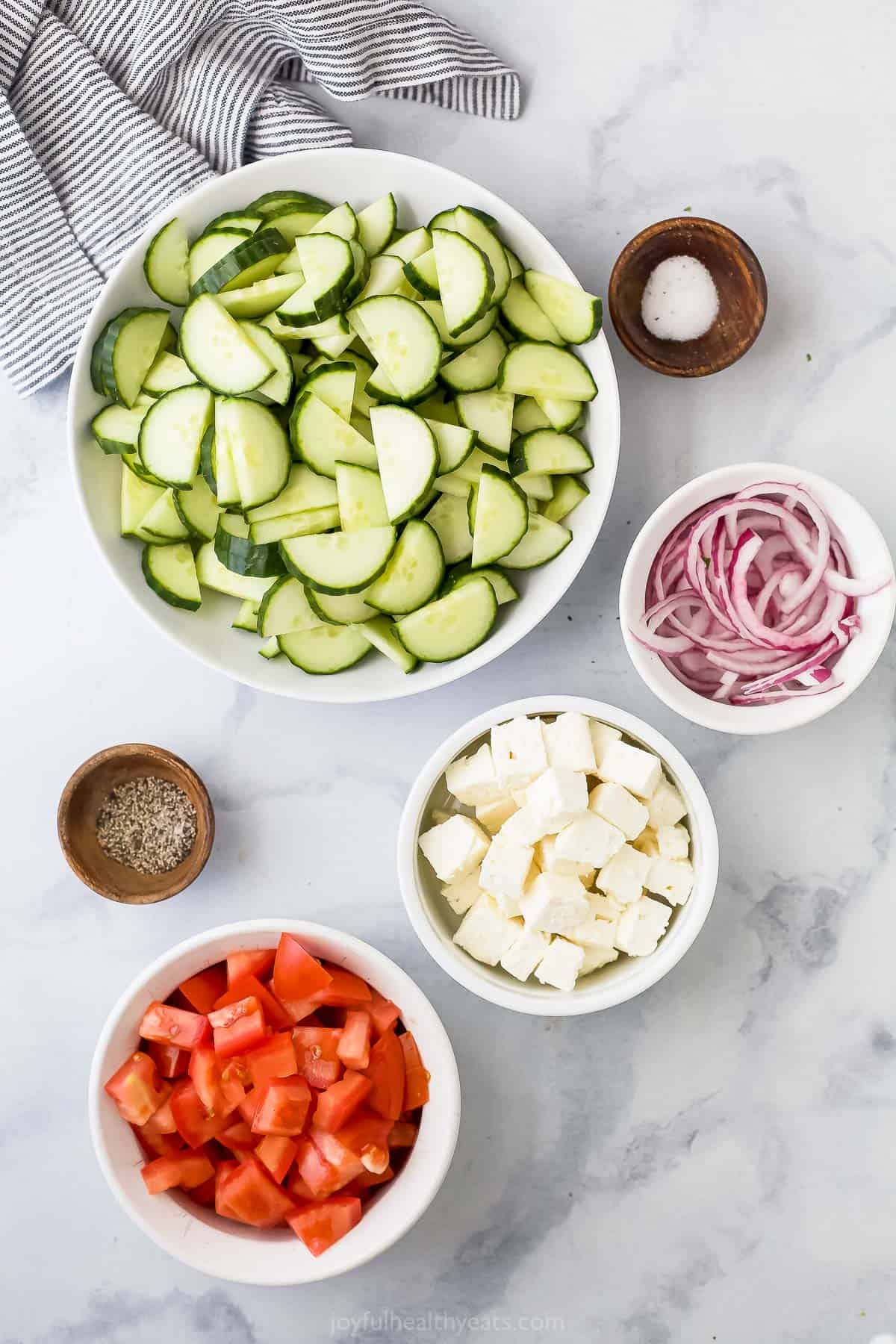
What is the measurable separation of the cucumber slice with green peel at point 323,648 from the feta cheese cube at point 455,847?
33 centimetres

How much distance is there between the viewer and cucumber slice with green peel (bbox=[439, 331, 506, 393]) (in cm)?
177

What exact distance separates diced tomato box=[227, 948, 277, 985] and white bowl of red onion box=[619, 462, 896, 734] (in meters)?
0.81

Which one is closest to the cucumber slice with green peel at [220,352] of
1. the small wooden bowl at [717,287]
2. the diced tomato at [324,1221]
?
the small wooden bowl at [717,287]

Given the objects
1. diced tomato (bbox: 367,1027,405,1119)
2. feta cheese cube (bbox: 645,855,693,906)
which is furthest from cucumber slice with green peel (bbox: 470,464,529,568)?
diced tomato (bbox: 367,1027,405,1119)

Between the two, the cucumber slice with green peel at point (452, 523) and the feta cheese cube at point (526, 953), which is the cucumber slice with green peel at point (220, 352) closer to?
the cucumber slice with green peel at point (452, 523)

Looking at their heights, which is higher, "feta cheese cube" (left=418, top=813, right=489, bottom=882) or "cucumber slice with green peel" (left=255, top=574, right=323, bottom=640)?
"cucumber slice with green peel" (left=255, top=574, right=323, bottom=640)

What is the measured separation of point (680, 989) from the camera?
2.04 metres

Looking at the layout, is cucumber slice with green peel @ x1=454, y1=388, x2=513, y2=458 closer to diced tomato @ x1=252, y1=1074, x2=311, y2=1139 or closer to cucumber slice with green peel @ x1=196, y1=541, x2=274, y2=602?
cucumber slice with green peel @ x1=196, y1=541, x2=274, y2=602

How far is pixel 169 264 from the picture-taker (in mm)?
1789

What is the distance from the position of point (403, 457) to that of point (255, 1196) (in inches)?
48.8

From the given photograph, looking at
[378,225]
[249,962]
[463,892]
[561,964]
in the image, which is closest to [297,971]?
[249,962]

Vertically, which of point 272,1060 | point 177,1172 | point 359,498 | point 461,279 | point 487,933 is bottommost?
point 177,1172

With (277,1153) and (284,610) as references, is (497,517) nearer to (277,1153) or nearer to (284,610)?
(284,610)

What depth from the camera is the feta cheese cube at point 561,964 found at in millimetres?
1788
